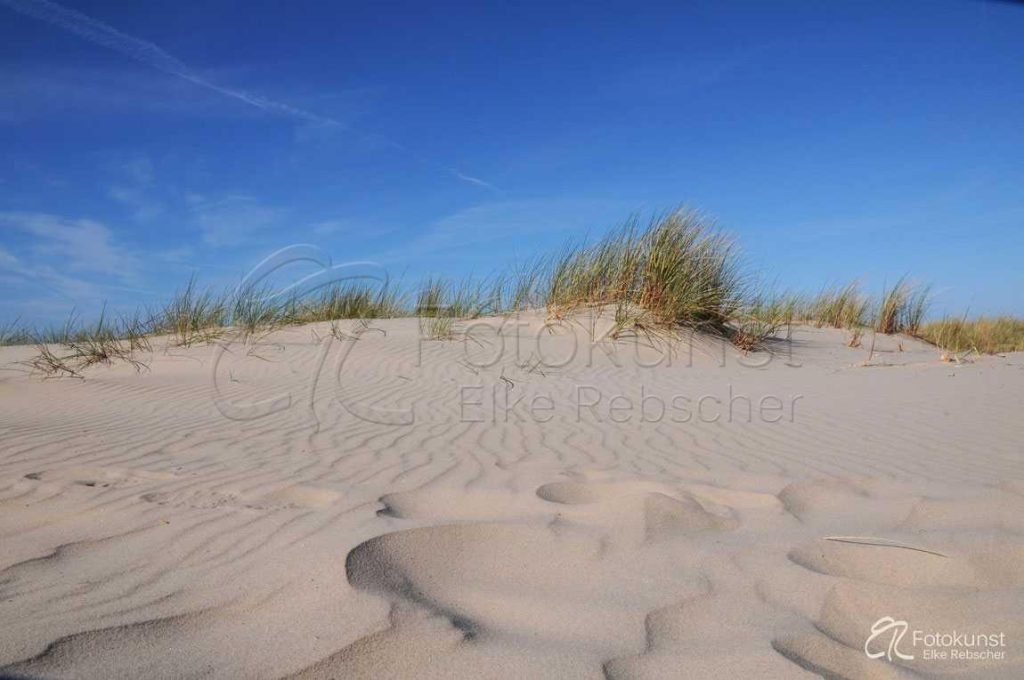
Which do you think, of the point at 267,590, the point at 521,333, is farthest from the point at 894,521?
the point at 521,333

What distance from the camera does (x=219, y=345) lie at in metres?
9.27

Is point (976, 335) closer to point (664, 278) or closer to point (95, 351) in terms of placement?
point (664, 278)

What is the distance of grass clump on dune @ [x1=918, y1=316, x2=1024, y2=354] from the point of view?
11805mm

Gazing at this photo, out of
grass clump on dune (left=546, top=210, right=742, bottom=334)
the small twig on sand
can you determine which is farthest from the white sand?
grass clump on dune (left=546, top=210, right=742, bottom=334)

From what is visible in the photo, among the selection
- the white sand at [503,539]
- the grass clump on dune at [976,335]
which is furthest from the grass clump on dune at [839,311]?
the white sand at [503,539]

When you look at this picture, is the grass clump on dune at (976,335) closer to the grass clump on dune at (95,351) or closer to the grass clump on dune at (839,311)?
the grass clump on dune at (839,311)

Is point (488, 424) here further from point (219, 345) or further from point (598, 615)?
point (219, 345)

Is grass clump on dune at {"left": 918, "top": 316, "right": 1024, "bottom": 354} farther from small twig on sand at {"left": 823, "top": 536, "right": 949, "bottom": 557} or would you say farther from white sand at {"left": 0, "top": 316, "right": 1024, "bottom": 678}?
small twig on sand at {"left": 823, "top": 536, "right": 949, "bottom": 557}

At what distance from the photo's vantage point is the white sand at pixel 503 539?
174cm

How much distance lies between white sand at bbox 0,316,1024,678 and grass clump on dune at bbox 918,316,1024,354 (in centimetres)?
718

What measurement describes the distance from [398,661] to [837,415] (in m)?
4.66

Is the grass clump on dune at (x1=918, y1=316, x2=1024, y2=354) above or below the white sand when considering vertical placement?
above

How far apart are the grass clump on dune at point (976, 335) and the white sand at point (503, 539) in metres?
7.18

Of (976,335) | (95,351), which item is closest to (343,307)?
(95,351)
